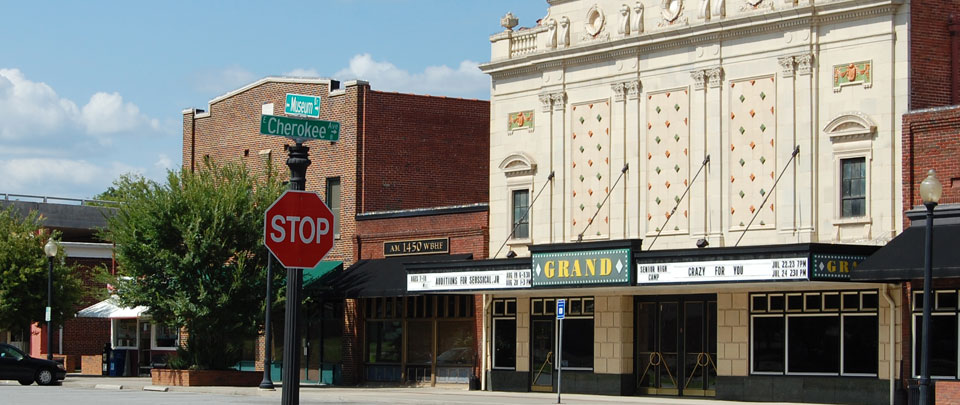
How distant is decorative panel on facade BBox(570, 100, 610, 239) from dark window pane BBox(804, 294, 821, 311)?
602 centimetres

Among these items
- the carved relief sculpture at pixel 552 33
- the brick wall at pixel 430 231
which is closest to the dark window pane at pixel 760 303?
the brick wall at pixel 430 231

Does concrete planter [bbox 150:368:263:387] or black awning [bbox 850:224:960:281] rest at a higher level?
black awning [bbox 850:224:960:281]

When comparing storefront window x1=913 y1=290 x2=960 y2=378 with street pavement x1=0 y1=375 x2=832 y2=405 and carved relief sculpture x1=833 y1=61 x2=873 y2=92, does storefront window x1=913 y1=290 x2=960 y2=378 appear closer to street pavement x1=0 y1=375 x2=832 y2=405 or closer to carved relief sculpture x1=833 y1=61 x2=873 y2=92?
carved relief sculpture x1=833 y1=61 x2=873 y2=92

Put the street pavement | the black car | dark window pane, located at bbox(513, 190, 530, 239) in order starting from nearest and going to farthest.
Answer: the street pavement, dark window pane, located at bbox(513, 190, 530, 239), the black car

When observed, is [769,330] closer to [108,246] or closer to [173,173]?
[173,173]

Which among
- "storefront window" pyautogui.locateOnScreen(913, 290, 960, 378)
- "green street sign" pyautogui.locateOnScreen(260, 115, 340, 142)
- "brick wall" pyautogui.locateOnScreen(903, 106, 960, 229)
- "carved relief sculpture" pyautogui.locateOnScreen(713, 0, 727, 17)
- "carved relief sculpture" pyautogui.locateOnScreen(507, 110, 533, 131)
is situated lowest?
"storefront window" pyautogui.locateOnScreen(913, 290, 960, 378)

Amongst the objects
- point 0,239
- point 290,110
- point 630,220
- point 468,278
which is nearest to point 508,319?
point 468,278

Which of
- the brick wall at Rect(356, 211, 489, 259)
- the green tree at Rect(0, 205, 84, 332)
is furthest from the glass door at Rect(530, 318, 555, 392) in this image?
the green tree at Rect(0, 205, 84, 332)

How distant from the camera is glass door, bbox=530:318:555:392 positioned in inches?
1486

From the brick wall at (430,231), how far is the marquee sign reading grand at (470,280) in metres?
1.70

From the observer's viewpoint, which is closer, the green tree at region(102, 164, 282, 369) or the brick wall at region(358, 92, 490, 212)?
the green tree at region(102, 164, 282, 369)

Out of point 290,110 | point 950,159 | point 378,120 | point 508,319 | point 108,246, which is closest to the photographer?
point 290,110

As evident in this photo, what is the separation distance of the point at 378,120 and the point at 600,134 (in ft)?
32.8

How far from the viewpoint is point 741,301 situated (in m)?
33.1
